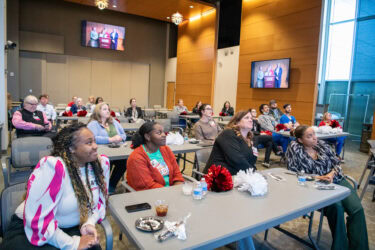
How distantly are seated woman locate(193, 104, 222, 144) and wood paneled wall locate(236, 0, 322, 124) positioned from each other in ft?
13.6

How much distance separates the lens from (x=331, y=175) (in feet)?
8.63

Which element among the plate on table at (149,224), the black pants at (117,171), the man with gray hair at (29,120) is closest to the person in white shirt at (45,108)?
the man with gray hair at (29,120)

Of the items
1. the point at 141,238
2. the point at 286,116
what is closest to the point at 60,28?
the point at 286,116

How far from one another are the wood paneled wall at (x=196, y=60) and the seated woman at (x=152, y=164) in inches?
352

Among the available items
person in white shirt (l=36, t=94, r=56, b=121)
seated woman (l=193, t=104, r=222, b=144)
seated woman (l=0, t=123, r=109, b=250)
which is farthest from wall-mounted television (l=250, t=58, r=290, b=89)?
seated woman (l=0, t=123, r=109, b=250)

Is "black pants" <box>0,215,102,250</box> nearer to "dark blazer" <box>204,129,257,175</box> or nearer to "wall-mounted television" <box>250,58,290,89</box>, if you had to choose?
"dark blazer" <box>204,129,257,175</box>

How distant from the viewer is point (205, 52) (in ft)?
37.9

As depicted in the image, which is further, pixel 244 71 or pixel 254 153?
pixel 244 71

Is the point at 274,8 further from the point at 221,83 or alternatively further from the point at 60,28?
the point at 60,28

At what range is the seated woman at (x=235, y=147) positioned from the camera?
2.62 m

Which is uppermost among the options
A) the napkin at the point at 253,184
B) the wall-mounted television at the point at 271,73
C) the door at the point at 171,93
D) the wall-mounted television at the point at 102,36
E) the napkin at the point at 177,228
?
the wall-mounted television at the point at 102,36

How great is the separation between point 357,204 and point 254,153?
3.30 ft

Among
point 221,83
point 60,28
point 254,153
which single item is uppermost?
point 60,28

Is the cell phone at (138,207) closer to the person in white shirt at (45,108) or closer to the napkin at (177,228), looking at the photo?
the napkin at (177,228)
